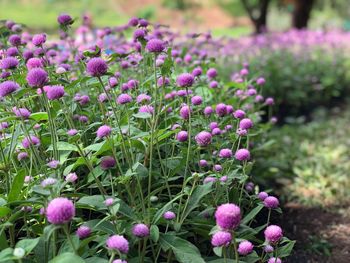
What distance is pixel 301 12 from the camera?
38.7 ft

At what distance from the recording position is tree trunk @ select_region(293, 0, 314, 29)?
38.6 feet

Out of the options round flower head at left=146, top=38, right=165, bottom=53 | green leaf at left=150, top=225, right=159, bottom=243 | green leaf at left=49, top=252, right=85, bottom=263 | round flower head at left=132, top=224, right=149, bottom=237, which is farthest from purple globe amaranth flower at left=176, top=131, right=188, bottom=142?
green leaf at left=49, top=252, right=85, bottom=263

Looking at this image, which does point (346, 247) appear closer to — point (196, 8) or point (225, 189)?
point (225, 189)

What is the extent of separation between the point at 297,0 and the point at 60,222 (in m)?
11.4

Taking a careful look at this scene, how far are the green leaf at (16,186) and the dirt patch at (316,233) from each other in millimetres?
1593

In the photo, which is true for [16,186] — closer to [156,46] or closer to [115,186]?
[115,186]

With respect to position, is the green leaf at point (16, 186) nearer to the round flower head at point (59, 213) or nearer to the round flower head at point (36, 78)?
the round flower head at point (36, 78)

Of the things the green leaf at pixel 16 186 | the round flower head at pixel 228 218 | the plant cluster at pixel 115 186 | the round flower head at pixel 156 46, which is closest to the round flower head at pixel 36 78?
the plant cluster at pixel 115 186

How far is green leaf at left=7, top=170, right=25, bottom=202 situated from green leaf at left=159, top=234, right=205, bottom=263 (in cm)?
51

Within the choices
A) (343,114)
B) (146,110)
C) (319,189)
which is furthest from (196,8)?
(146,110)

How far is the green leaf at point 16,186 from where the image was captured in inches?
68.1

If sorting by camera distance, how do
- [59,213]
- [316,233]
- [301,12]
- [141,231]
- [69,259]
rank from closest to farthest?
[59,213] → [69,259] → [141,231] → [316,233] → [301,12]

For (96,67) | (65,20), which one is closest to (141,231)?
(96,67)

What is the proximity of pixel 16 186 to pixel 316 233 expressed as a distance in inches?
90.3
